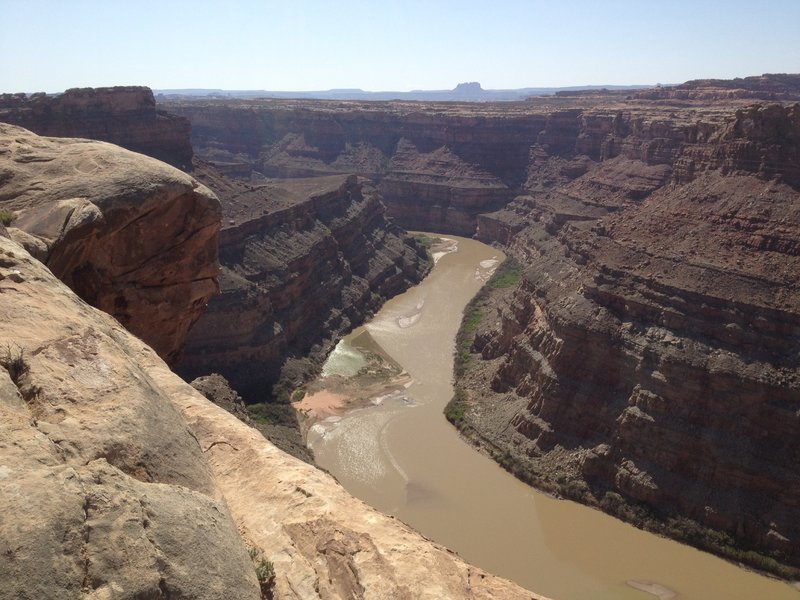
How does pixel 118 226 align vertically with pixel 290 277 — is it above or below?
above

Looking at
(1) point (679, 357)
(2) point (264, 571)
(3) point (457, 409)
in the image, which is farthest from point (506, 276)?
(2) point (264, 571)

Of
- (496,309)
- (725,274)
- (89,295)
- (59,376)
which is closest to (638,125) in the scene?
(496,309)

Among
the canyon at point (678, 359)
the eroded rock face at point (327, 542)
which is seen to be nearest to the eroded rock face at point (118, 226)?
the eroded rock face at point (327, 542)

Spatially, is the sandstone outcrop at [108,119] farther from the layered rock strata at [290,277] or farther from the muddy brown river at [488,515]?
the muddy brown river at [488,515]

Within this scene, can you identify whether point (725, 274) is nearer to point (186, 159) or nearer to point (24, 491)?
point (24, 491)

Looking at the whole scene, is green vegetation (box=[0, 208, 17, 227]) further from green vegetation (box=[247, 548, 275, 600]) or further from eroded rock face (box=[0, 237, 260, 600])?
green vegetation (box=[247, 548, 275, 600])

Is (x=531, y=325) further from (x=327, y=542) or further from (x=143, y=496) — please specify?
(x=143, y=496)
